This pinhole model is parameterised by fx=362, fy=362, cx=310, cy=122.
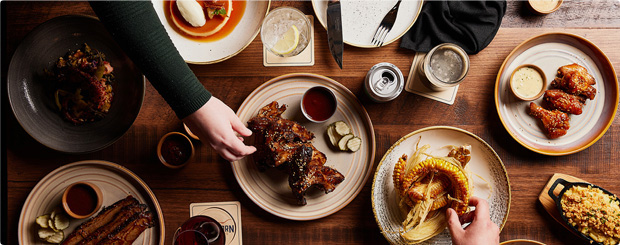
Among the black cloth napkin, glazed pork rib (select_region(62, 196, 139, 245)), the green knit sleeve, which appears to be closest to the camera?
the green knit sleeve

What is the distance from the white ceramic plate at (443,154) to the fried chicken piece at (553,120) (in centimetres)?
42

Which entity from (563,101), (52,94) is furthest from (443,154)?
(52,94)

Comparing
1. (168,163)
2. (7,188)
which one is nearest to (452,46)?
(168,163)

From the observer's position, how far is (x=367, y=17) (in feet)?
8.07

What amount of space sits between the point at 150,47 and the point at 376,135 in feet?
4.95

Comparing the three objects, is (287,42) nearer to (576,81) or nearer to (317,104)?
(317,104)

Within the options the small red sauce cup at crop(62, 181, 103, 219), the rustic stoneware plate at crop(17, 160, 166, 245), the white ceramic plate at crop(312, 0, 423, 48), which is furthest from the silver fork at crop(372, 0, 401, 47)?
the small red sauce cup at crop(62, 181, 103, 219)

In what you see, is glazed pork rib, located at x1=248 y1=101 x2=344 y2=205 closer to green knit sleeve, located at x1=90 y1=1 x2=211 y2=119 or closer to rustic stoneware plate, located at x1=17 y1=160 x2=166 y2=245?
green knit sleeve, located at x1=90 y1=1 x2=211 y2=119

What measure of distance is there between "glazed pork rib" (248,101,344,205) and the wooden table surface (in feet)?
0.94

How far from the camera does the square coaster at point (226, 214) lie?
2.45 meters

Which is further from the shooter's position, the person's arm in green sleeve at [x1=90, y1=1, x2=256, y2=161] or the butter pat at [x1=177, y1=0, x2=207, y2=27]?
the butter pat at [x1=177, y1=0, x2=207, y2=27]

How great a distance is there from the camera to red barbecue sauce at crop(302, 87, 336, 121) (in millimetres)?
2334

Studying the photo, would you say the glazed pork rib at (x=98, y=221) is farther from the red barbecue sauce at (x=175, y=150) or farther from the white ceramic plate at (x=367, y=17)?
the white ceramic plate at (x=367, y=17)

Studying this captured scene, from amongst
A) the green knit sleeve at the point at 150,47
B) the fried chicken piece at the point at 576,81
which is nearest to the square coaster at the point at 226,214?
the green knit sleeve at the point at 150,47
